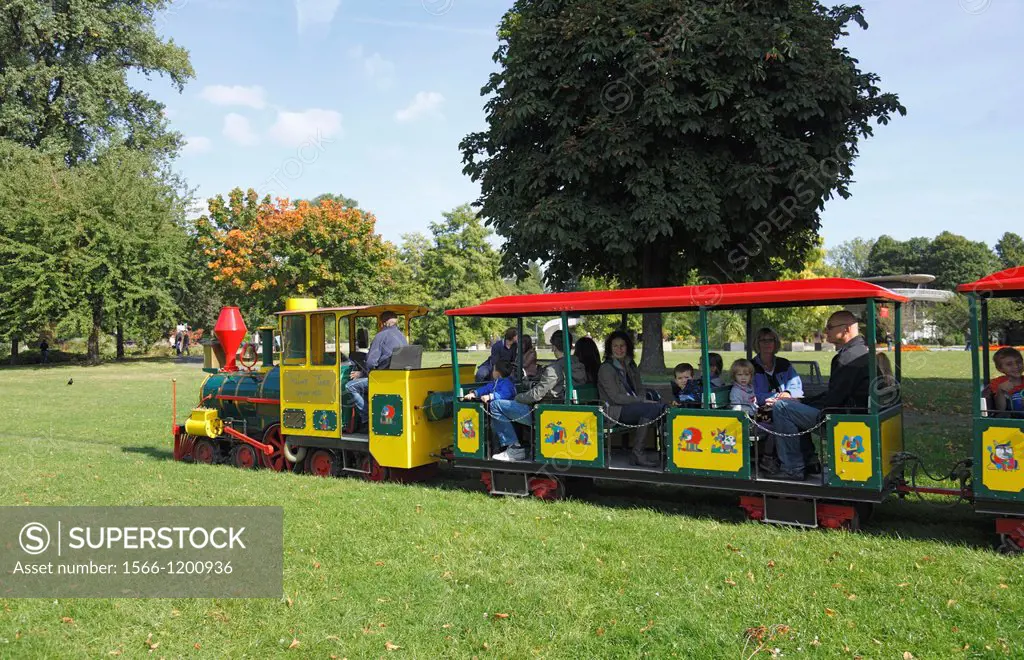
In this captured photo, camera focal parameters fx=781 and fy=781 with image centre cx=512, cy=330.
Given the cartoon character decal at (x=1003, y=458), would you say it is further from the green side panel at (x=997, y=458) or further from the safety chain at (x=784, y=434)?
the safety chain at (x=784, y=434)

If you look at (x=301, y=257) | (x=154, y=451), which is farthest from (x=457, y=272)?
(x=154, y=451)

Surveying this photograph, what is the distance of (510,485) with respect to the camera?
30.5 ft

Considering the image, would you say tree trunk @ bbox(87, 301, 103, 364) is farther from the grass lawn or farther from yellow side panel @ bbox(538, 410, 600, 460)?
yellow side panel @ bbox(538, 410, 600, 460)

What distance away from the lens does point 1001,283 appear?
22.1ft

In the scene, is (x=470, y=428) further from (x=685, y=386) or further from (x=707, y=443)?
(x=707, y=443)

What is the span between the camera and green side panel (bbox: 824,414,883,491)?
7.09m

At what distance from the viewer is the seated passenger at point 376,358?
407 inches

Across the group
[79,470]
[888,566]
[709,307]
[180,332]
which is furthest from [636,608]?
[180,332]

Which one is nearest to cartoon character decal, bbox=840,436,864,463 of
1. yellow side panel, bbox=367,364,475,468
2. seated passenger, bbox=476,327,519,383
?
seated passenger, bbox=476,327,519,383

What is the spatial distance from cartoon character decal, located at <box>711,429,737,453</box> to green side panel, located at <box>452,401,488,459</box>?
2.87m

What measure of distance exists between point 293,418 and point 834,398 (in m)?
7.22

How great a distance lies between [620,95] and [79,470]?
11.7 metres

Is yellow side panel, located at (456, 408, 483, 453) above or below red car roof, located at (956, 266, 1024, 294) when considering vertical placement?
below

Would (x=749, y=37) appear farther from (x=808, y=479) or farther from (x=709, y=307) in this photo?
(x=808, y=479)
